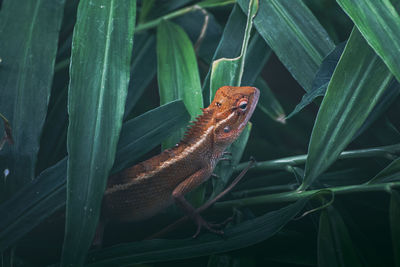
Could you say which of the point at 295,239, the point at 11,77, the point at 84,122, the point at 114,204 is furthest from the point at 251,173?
the point at 11,77

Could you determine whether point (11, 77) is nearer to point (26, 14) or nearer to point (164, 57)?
point (26, 14)

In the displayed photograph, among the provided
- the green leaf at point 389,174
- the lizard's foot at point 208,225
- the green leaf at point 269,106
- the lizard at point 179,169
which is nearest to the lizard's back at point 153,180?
the lizard at point 179,169

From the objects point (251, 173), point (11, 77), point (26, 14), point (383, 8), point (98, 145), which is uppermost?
point (26, 14)

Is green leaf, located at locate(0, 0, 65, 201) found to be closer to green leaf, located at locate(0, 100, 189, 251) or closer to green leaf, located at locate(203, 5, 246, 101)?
green leaf, located at locate(0, 100, 189, 251)

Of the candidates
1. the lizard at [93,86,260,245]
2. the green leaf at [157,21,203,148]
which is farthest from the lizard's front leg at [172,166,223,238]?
the green leaf at [157,21,203,148]

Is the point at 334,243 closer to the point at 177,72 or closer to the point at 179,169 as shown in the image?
the point at 179,169
